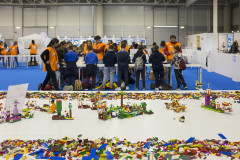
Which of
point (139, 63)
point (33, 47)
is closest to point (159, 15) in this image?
point (33, 47)

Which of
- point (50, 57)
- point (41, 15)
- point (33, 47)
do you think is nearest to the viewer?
point (50, 57)

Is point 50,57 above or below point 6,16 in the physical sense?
below

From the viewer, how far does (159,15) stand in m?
25.9

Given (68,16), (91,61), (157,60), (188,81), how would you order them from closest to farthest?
(157,60), (91,61), (188,81), (68,16)

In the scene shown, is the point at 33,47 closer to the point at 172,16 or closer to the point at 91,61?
the point at 91,61

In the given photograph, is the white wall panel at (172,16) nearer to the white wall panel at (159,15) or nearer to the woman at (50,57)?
the white wall panel at (159,15)

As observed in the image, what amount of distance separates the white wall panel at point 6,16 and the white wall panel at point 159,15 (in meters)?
12.1

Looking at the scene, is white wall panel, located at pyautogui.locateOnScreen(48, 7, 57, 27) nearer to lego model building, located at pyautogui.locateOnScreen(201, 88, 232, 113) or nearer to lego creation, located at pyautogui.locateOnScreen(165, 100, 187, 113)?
lego creation, located at pyautogui.locateOnScreen(165, 100, 187, 113)

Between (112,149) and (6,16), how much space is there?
2636cm

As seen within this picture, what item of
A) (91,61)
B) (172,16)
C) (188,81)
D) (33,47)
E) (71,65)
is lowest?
(188,81)

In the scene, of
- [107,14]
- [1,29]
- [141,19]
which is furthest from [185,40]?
[1,29]

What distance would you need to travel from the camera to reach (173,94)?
400 cm

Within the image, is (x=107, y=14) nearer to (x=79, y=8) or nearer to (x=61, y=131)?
(x=79, y=8)

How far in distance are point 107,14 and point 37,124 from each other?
2396 centimetres
